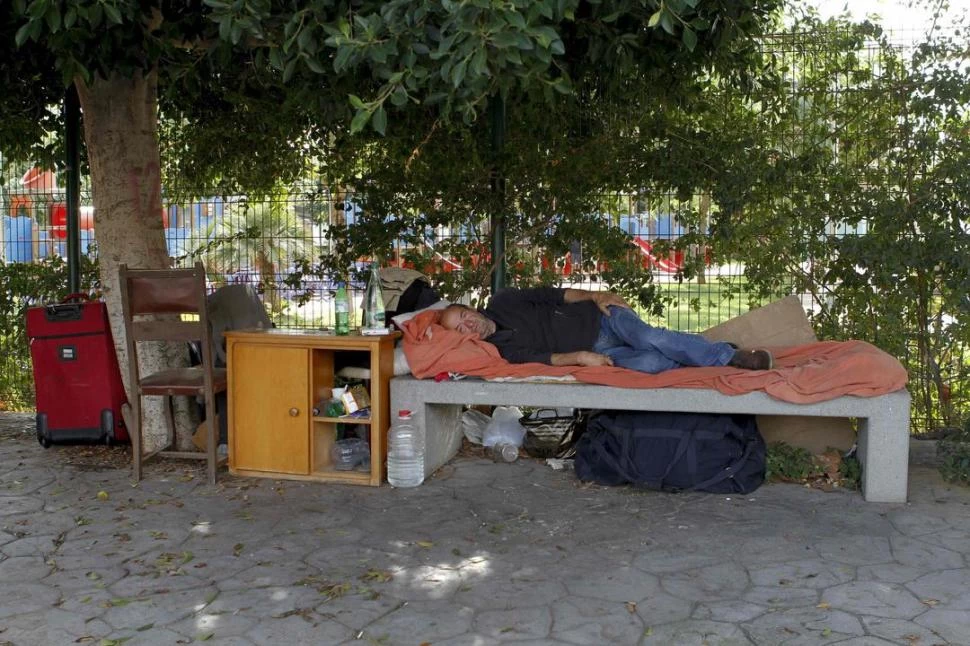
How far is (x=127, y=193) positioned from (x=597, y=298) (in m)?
3.12

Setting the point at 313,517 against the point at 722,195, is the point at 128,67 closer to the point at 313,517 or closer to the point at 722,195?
the point at 313,517

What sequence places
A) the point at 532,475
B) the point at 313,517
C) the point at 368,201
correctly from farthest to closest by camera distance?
the point at 368,201
the point at 532,475
the point at 313,517

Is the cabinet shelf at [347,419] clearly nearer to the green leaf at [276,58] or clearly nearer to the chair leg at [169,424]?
the chair leg at [169,424]

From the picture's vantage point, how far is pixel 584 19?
539 cm

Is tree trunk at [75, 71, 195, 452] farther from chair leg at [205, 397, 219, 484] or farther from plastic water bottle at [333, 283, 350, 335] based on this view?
plastic water bottle at [333, 283, 350, 335]

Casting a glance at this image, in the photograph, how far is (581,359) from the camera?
589 cm

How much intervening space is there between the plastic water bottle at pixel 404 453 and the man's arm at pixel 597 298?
1.41 m

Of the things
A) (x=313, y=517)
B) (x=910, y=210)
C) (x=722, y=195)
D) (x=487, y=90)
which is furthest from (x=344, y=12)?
(x=910, y=210)

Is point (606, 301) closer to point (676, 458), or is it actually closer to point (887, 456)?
point (676, 458)

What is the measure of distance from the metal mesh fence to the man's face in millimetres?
1349

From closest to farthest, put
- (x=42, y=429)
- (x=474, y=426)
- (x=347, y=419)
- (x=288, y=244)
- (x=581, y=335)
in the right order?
(x=347, y=419) < (x=581, y=335) < (x=42, y=429) < (x=474, y=426) < (x=288, y=244)

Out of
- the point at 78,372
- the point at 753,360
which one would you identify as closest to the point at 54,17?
the point at 78,372

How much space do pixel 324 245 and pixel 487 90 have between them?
381 cm

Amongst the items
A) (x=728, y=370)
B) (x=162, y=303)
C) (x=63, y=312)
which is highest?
(x=162, y=303)
